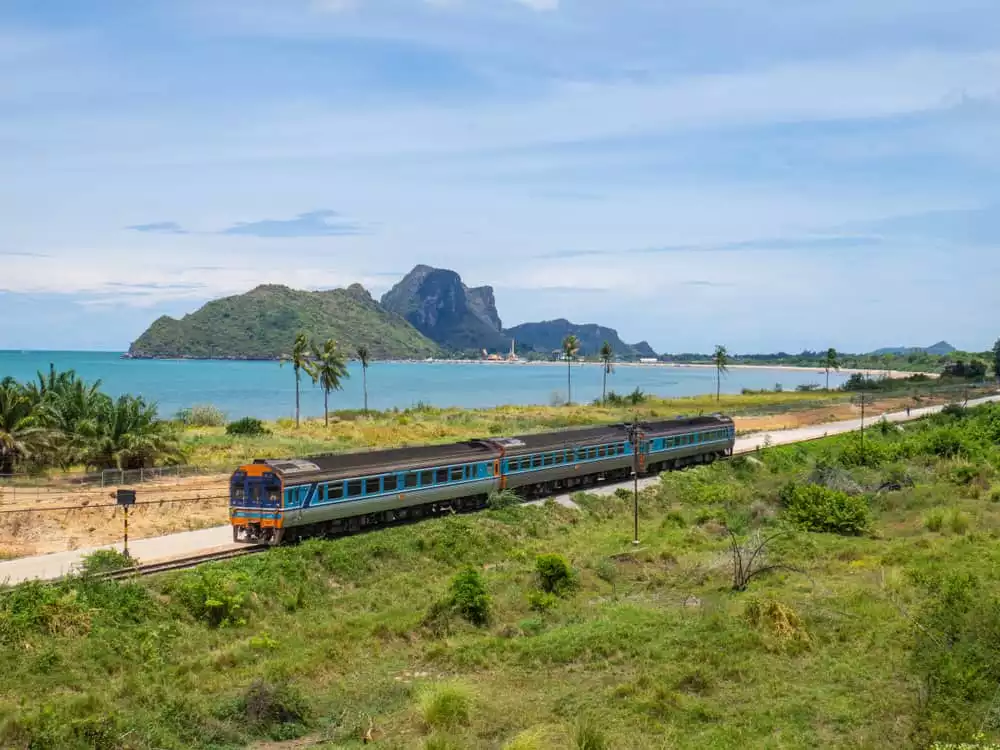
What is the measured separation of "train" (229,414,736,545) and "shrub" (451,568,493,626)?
26.3 ft

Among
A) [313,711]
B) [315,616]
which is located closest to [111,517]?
[315,616]

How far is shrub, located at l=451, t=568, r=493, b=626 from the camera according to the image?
25.0 m

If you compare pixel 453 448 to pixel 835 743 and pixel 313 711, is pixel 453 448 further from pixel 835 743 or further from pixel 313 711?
pixel 835 743

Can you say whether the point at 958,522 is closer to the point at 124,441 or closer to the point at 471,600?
A: the point at 471,600

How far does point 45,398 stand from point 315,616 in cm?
2849

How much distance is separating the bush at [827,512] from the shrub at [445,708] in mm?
24444

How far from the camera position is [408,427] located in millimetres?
74312

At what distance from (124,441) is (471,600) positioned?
25.9 meters

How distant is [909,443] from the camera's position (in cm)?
6131

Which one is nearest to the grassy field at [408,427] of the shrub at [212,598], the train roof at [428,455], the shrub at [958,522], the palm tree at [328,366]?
the palm tree at [328,366]

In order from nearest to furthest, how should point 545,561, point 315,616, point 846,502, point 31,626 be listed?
point 31,626
point 315,616
point 545,561
point 846,502

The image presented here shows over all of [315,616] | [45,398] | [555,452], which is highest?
[45,398]

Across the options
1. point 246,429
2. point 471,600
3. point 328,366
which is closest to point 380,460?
point 471,600

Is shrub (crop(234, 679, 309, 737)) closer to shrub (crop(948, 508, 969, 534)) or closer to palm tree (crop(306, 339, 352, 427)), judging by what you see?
shrub (crop(948, 508, 969, 534))
